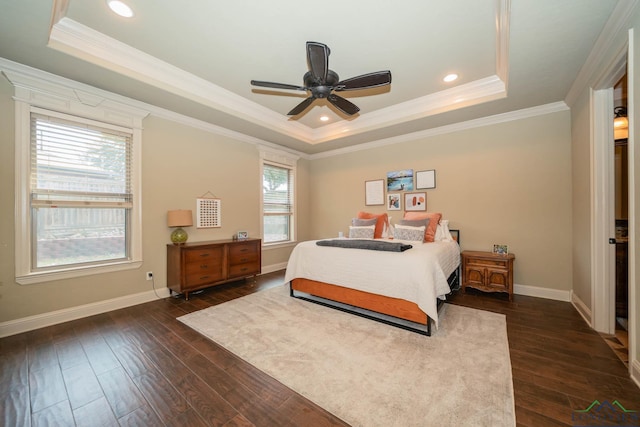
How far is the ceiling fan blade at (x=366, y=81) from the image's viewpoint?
225 centimetres

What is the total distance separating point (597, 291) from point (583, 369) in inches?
42.5

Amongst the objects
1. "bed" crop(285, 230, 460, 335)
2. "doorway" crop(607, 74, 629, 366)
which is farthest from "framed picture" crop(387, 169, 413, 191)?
"doorway" crop(607, 74, 629, 366)

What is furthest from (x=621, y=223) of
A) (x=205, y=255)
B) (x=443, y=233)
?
(x=205, y=255)

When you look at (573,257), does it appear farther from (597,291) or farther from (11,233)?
(11,233)

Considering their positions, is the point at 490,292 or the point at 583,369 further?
the point at 490,292

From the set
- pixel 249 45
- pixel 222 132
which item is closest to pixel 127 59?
pixel 249 45

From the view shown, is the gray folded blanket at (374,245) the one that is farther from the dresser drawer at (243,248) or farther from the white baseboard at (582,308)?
the white baseboard at (582,308)

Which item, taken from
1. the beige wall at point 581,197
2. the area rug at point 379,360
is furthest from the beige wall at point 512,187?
the area rug at point 379,360

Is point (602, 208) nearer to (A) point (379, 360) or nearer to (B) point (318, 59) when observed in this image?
(A) point (379, 360)

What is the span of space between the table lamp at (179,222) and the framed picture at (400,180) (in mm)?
3585

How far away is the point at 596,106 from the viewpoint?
2.49 metres

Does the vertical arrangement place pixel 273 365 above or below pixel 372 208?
below

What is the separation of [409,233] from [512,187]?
167cm

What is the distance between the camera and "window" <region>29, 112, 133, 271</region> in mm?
2674
